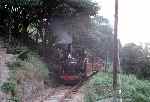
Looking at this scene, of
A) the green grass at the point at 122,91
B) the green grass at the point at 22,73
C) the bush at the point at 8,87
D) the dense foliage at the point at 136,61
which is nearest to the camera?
the bush at the point at 8,87

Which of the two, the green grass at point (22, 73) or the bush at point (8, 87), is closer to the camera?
the bush at point (8, 87)

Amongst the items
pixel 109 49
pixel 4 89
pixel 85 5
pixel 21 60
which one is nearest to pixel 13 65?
pixel 21 60

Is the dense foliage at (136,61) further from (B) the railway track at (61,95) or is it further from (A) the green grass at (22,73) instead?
(A) the green grass at (22,73)

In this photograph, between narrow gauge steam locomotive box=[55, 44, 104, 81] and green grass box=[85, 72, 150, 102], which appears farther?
narrow gauge steam locomotive box=[55, 44, 104, 81]

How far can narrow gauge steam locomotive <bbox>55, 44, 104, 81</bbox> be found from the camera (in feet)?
73.9

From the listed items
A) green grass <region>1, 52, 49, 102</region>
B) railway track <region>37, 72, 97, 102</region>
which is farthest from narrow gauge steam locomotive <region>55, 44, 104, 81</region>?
green grass <region>1, 52, 49, 102</region>

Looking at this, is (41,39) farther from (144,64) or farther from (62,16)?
(144,64)

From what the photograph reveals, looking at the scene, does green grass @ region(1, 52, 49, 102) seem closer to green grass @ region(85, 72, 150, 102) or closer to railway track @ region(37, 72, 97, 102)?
railway track @ region(37, 72, 97, 102)

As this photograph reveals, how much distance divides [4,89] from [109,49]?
720 inches

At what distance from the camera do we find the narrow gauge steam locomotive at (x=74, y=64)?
2253cm

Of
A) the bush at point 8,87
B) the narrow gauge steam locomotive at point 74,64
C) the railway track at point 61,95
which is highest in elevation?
the narrow gauge steam locomotive at point 74,64

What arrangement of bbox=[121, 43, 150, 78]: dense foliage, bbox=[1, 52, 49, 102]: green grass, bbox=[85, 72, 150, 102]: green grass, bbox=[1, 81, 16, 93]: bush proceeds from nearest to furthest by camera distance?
bbox=[1, 81, 16, 93]: bush → bbox=[1, 52, 49, 102]: green grass → bbox=[85, 72, 150, 102]: green grass → bbox=[121, 43, 150, 78]: dense foliage

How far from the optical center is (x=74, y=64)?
23.4 m

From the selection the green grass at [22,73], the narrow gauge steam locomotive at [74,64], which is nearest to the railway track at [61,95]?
the green grass at [22,73]
